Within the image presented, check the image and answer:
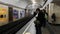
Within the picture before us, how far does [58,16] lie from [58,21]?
49 cm

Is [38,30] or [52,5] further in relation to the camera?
[52,5]

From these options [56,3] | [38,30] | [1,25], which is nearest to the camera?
[38,30]

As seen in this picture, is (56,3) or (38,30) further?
(56,3)

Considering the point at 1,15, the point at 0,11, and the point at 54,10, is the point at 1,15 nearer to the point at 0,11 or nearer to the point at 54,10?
the point at 0,11

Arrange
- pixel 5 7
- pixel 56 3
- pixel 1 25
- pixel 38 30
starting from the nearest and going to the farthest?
1. pixel 38 30
2. pixel 1 25
3. pixel 5 7
4. pixel 56 3

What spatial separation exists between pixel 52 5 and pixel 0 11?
9.95 meters

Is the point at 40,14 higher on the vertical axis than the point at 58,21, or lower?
higher

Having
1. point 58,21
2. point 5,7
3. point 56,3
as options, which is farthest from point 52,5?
point 5,7

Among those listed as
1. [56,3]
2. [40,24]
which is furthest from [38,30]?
[56,3]

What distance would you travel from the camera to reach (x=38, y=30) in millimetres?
3762

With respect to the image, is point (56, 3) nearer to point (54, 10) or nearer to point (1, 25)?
point (54, 10)

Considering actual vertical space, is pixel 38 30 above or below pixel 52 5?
below

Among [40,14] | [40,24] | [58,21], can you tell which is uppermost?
[40,14]

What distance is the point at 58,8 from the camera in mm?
13570
